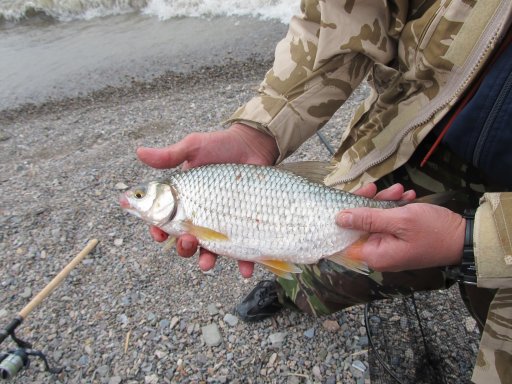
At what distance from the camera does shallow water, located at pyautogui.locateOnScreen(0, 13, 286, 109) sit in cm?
1040

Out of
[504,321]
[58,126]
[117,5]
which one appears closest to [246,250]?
[504,321]

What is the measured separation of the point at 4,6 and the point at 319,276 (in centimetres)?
1899

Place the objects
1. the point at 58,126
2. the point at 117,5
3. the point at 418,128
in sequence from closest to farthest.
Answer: the point at 418,128 < the point at 58,126 < the point at 117,5

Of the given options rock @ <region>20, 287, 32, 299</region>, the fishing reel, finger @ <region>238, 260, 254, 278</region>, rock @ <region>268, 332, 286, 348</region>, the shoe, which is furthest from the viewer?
rock @ <region>20, 287, 32, 299</region>

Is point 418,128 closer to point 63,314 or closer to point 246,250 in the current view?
point 246,250

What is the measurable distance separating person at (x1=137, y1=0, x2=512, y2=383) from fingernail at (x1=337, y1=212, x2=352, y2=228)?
0.06 ft

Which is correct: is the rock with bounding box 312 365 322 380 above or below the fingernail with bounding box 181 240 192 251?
below

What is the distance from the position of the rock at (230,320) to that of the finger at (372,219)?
6.16 ft

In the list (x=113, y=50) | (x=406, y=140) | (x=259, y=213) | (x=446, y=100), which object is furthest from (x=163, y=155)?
(x=113, y=50)

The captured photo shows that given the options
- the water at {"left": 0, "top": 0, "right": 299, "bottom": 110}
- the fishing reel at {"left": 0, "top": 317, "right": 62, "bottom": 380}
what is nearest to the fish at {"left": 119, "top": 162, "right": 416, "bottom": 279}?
the fishing reel at {"left": 0, "top": 317, "right": 62, "bottom": 380}

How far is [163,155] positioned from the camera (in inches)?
94.5

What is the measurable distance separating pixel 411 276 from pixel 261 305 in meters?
1.41

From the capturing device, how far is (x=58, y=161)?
21.7 ft

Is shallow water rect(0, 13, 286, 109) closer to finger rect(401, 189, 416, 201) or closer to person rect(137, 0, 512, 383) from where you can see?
person rect(137, 0, 512, 383)
